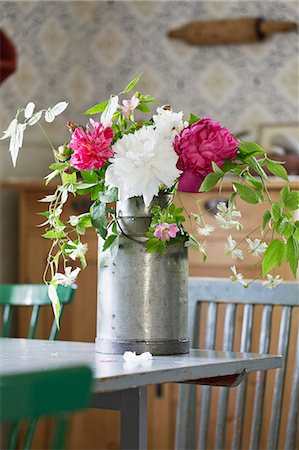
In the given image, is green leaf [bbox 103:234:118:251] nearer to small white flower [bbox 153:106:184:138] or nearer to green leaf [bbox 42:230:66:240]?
green leaf [bbox 42:230:66:240]

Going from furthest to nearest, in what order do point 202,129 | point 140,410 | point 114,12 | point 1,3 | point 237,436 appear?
point 114,12
point 1,3
point 237,436
point 202,129
point 140,410

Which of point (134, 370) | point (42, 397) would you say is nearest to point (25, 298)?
point (134, 370)

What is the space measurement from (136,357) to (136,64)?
266cm

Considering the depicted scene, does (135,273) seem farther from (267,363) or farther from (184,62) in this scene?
(184,62)

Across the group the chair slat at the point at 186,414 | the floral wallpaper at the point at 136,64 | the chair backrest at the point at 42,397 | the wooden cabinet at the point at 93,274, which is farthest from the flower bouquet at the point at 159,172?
the floral wallpaper at the point at 136,64

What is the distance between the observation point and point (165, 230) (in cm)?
162

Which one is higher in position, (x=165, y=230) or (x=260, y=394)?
(x=165, y=230)

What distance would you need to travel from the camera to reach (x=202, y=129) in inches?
63.4

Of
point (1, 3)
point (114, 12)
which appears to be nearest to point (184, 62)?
point (114, 12)

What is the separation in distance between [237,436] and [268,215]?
568mm

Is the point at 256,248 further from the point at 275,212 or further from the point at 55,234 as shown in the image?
the point at 55,234

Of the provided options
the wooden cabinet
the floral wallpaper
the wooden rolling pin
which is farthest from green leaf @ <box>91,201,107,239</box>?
the wooden rolling pin

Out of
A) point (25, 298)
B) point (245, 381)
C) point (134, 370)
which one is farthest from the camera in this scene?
point (25, 298)

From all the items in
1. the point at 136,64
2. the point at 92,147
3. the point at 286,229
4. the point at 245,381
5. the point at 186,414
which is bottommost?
the point at 186,414
